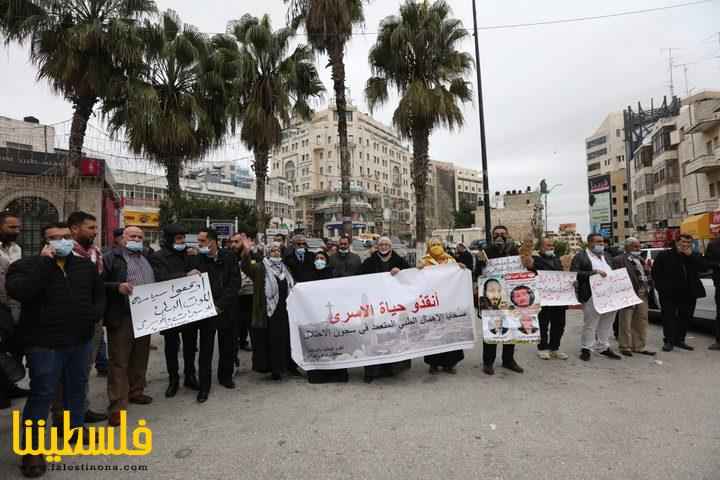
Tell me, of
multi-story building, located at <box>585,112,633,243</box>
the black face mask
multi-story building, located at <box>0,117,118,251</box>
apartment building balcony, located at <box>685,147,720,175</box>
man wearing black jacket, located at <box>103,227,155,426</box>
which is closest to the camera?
the black face mask

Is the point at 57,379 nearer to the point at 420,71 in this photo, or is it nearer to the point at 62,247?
the point at 62,247

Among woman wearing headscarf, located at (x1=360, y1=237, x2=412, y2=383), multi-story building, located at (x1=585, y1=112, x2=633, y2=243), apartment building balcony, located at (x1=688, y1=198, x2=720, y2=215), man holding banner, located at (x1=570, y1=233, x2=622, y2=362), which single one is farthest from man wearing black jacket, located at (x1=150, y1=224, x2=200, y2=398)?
multi-story building, located at (x1=585, y1=112, x2=633, y2=243)

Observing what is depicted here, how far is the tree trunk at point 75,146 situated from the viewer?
1133 cm

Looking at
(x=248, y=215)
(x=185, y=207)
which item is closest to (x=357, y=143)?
(x=248, y=215)

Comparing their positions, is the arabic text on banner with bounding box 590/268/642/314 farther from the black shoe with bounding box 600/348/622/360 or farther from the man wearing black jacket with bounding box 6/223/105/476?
the man wearing black jacket with bounding box 6/223/105/476

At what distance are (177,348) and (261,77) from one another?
1235cm

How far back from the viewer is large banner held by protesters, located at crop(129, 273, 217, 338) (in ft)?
13.4

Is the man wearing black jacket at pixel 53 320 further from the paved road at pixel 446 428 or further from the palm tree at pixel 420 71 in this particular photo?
the palm tree at pixel 420 71

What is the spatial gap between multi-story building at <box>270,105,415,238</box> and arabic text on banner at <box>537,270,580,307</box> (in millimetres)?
65962

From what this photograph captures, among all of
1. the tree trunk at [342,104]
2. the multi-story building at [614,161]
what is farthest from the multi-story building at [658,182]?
the tree trunk at [342,104]

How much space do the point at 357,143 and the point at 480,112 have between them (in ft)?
228

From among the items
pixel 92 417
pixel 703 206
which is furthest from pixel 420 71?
pixel 703 206

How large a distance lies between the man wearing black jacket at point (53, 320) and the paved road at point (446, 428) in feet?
1.59

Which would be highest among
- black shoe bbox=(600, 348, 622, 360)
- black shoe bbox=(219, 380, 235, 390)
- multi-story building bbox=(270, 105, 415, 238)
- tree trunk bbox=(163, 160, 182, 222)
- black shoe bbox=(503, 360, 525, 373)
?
multi-story building bbox=(270, 105, 415, 238)
